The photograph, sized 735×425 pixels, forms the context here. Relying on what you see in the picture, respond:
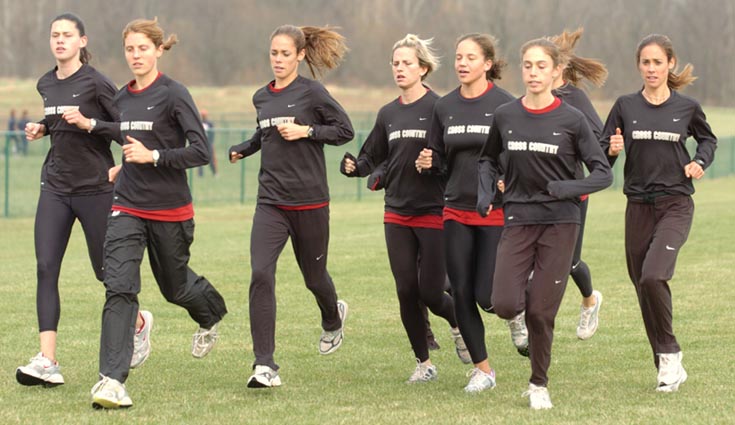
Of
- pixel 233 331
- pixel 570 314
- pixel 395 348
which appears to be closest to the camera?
pixel 395 348

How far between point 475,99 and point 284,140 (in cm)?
120

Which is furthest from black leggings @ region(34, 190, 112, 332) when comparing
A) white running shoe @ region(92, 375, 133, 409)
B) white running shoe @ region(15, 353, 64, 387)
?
white running shoe @ region(92, 375, 133, 409)

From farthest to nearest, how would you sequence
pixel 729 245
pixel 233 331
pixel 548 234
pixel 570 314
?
pixel 729 245 < pixel 570 314 < pixel 233 331 < pixel 548 234

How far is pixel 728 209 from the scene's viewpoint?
23.8 meters

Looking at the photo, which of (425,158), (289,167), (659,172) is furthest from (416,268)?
(659,172)

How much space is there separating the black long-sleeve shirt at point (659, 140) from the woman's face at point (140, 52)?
277 centimetres

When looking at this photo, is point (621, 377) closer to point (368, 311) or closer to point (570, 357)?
point (570, 357)

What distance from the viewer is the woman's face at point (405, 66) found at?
8.24m

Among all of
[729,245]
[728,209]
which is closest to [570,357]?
[729,245]

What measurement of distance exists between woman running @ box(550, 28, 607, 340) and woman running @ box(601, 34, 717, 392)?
3.72ft

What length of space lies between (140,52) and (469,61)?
1962mm

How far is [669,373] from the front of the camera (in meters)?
7.86

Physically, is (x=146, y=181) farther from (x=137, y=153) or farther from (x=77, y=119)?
(x=77, y=119)

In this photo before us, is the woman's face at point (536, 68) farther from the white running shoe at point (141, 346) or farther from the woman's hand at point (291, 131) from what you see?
the white running shoe at point (141, 346)
